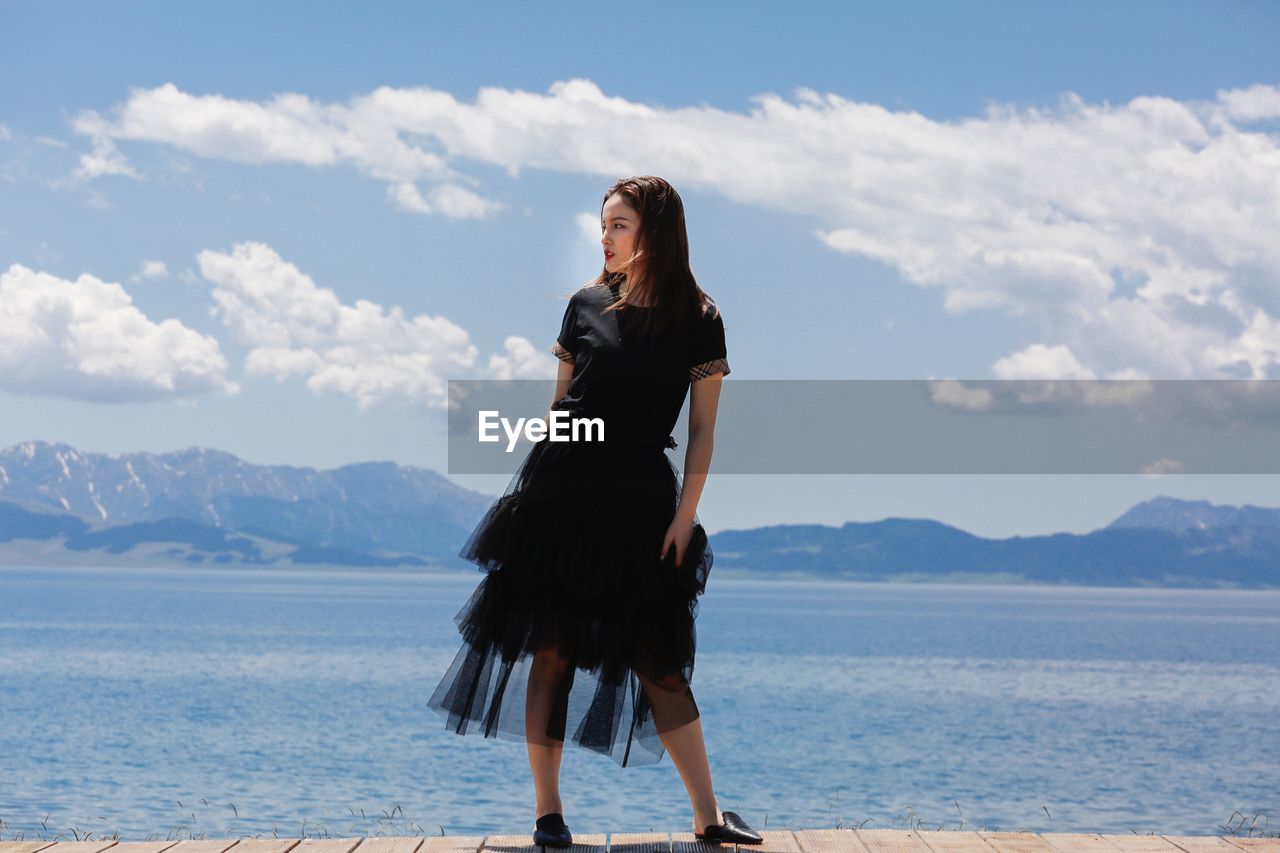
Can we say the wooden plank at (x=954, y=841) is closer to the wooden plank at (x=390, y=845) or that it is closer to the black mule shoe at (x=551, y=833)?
the black mule shoe at (x=551, y=833)

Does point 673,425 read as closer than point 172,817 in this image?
Yes

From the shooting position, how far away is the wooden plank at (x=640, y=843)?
9.91 ft

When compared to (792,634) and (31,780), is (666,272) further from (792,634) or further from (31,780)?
(792,634)

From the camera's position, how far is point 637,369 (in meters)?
3.12

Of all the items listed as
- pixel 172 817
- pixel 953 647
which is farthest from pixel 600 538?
pixel 953 647

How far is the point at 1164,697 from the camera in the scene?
45812 millimetres

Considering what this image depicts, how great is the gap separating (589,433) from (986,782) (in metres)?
24.8

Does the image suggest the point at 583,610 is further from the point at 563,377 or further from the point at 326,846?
the point at 326,846

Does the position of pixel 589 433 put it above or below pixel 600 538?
above

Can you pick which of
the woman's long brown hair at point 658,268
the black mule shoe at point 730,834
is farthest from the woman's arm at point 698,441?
the black mule shoe at point 730,834

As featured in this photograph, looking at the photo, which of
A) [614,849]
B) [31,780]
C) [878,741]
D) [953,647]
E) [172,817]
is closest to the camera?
[614,849]

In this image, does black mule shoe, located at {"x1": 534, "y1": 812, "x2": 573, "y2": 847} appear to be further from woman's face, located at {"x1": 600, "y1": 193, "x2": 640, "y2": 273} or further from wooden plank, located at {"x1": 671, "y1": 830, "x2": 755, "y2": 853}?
woman's face, located at {"x1": 600, "y1": 193, "x2": 640, "y2": 273}

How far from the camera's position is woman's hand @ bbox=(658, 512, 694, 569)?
3092 mm

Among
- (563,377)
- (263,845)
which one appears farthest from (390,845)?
(563,377)
